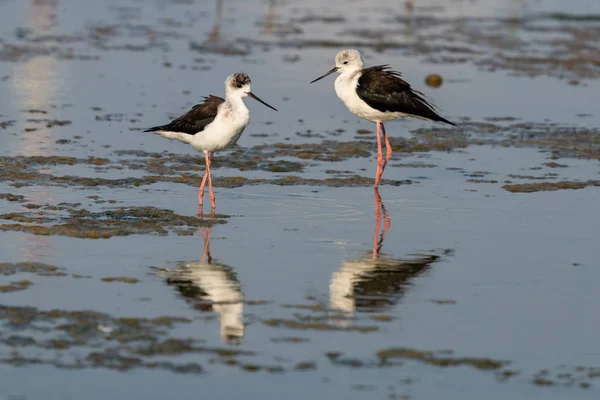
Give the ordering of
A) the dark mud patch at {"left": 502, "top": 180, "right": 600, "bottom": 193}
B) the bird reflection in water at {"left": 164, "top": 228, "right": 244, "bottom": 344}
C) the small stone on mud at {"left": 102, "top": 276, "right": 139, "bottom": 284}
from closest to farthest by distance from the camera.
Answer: the bird reflection in water at {"left": 164, "top": 228, "right": 244, "bottom": 344}, the small stone on mud at {"left": 102, "top": 276, "right": 139, "bottom": 284}, the dark mud patch at {"left": 502, "top": 180, "right": 600, "bottom": 193}

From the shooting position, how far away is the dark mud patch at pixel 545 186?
13.1 metres

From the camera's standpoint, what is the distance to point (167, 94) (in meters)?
19.3

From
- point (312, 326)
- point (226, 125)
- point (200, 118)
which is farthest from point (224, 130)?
point (312, 326)

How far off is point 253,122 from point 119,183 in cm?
483

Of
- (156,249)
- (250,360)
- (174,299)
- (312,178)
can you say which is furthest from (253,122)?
(250,360)

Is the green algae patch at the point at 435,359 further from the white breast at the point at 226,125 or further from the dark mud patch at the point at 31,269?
the white breast at the point at 226,125

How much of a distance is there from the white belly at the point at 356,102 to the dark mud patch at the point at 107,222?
3.39 m

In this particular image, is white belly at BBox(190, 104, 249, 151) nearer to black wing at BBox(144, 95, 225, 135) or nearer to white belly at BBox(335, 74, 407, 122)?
black wing at BBox(144, 95, 225, 135)

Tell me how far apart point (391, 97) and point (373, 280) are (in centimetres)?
510

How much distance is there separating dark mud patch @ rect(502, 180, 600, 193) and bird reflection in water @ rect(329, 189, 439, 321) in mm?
2948

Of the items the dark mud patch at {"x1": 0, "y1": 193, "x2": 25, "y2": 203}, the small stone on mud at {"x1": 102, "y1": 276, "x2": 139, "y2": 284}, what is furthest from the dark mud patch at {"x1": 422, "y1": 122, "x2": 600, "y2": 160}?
the small stone on mud at {"x1": 102, "y1": 276, "x2": 139, "y2": 284}

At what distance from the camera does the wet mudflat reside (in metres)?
7.16

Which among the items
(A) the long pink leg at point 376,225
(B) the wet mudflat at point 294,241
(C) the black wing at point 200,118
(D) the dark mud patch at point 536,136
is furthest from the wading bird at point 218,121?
(D) the dark mud patch at point 536,136

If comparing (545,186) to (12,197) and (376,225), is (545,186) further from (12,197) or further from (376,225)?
(12,197)
